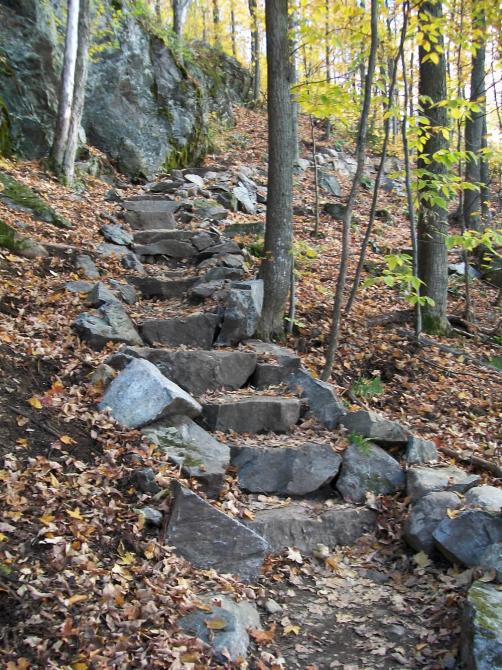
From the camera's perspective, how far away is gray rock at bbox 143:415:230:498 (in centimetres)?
496

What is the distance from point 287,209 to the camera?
7633 millimetres

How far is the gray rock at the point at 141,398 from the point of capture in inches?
204

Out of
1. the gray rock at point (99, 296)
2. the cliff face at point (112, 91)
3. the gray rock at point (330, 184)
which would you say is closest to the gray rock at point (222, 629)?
the gray rock at point (99, 296)

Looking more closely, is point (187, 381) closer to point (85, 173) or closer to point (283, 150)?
point (283, 150)

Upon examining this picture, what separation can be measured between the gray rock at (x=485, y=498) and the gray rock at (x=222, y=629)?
219 cm

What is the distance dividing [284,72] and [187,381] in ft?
13.8

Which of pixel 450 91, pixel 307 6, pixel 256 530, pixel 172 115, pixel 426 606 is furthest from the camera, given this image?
pixel 172 115

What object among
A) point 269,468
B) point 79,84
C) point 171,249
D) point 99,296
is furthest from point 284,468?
point 79,84

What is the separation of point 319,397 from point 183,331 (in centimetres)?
192

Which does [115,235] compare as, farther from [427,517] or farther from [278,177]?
[427,517]

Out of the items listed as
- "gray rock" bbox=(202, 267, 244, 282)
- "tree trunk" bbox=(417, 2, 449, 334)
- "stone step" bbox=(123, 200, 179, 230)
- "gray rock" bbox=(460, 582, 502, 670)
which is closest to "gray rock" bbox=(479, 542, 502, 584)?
"gray rock" bbox=(460, 582, 502, 670)

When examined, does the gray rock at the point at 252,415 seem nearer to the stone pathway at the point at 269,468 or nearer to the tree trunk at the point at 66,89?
the stone pathway at the point at 269,468

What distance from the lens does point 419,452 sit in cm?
588

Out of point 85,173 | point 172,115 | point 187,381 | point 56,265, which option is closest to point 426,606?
point 187,381
